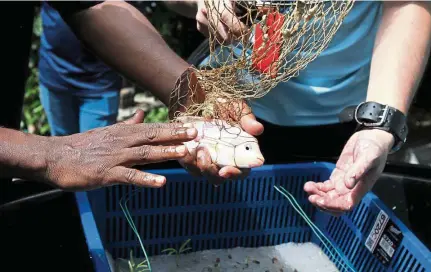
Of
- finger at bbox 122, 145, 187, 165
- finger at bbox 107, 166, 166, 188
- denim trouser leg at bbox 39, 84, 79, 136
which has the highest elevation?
finger at bbox 122, 145, 187, 165

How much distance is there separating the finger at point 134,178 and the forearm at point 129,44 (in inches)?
16.6

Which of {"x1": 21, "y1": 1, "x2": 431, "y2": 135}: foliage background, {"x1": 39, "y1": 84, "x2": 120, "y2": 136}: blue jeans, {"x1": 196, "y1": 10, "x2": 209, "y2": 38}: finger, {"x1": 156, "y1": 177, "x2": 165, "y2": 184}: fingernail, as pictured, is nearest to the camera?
{"x1": 156, "y1": 177, "x2": 165, "y2": 184}: fingernail

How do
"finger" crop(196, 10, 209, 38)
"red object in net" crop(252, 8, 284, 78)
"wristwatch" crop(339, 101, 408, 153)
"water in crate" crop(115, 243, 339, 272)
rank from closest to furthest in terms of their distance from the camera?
"red object in net" crop(252, 8, 284, 78) < "wristwatch" crop(339, 101, 408, 153) < "finger" crop(196, 10, 209, 38) < "water in crate" crop(115, 243, 339, 272)

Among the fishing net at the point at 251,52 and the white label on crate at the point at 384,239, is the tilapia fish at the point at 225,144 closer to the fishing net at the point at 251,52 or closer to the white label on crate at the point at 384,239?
the fishing net at the point at 251,52

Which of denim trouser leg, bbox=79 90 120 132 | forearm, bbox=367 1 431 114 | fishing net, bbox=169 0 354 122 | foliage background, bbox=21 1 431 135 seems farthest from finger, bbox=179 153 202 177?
foliage background, bbox=21 1 431 135

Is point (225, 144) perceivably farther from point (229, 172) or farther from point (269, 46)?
point (269, 46)

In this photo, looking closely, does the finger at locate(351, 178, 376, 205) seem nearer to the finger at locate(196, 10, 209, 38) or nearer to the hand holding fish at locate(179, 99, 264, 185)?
the hand holding fish at locate(179, 99, 264, 185)

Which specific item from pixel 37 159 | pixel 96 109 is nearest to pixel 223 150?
pixel 37 159

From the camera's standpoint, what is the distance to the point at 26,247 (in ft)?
4.44

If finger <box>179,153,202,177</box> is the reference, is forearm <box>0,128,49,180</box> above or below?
above

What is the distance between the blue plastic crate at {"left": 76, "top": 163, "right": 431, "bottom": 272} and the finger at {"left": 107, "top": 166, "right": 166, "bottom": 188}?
0.39m

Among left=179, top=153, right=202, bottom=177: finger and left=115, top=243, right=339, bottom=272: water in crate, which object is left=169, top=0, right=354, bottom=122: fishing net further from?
left=115, top=243, right=339, bottom=272: water in crate

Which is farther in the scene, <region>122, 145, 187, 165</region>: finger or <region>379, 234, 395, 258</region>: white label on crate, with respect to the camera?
<region>379, 234, 395, 258</region>: white label on crate

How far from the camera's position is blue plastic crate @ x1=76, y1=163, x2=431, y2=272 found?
153 centimetres
